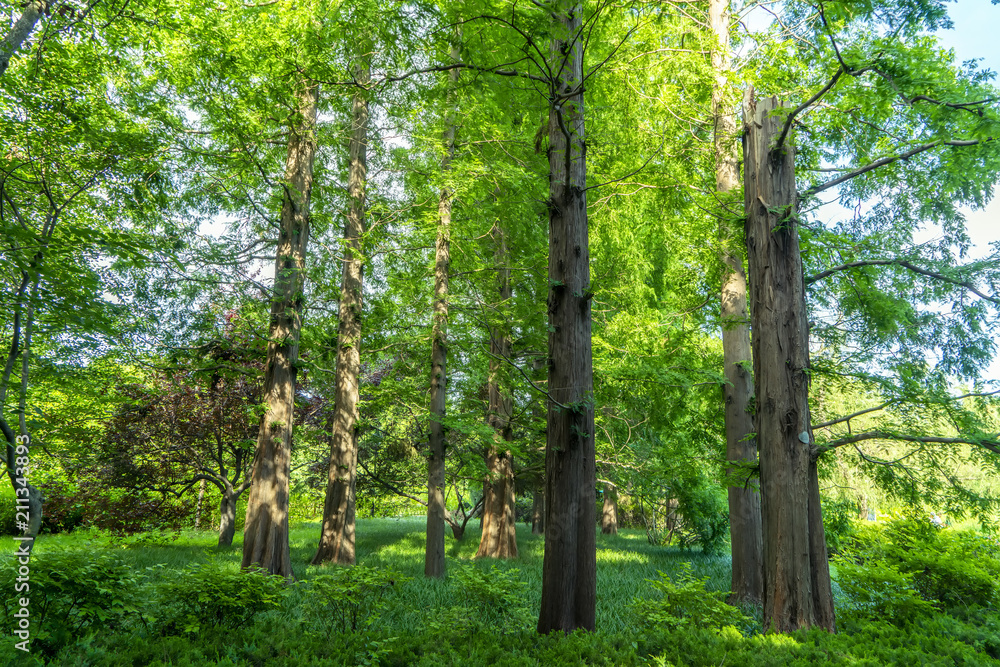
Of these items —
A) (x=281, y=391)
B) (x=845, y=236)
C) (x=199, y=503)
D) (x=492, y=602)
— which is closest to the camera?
(x=492, y=602)

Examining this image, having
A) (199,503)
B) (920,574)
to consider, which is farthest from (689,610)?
(199,503)

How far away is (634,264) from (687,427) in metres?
3.65

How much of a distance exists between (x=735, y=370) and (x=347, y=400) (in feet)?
25.4

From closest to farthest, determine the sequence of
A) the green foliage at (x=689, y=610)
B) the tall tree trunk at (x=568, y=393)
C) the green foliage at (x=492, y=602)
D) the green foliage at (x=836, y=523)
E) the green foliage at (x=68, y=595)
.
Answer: the green foliage at (x=68, y=595)
the tall tree trunk at (x=568, y=393)
the green foliage at (x=689, y=610)
the green foliage at (x=492, y=602)
the green foliage at (x=836, y=523)

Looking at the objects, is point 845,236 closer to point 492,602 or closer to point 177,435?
point 492,602

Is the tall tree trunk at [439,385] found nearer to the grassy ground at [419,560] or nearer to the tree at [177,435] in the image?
the grassy ground at [419,560]

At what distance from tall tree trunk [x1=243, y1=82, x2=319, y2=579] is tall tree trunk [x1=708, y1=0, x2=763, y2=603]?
631 centimetres

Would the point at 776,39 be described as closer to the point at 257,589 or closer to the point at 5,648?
the point at 257,589

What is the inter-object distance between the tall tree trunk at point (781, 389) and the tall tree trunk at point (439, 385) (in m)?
5.69

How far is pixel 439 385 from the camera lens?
35.2ft

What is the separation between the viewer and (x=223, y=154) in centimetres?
788

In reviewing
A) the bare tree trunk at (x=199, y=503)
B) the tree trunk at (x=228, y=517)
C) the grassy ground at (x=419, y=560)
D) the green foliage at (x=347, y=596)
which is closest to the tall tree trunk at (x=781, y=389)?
the grassy ground at (x=419, y=560)

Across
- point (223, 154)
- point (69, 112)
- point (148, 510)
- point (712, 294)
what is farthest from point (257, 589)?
point (148, 510)

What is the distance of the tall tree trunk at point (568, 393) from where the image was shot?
4.64 metres
